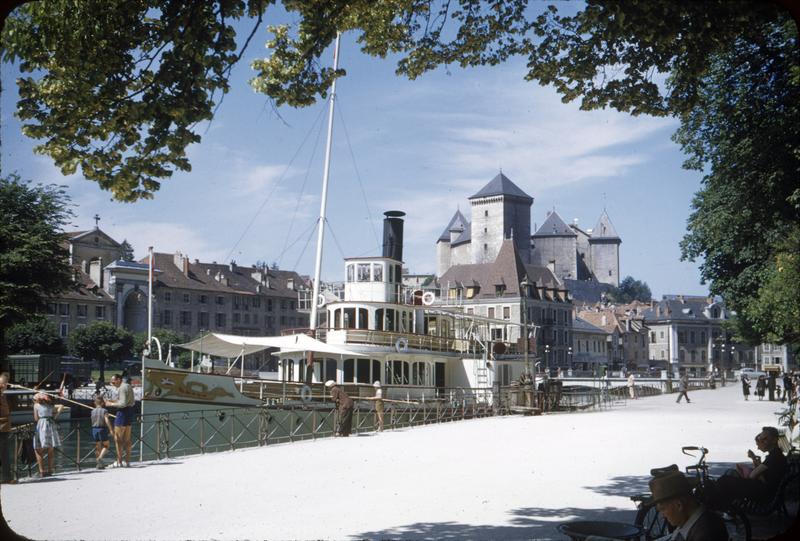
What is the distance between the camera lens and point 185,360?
43312 millimetres

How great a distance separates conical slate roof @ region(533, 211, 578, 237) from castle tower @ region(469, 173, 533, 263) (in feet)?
46.7

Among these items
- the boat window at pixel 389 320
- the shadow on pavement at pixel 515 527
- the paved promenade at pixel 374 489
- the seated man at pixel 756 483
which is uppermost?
the boat window at pixel 389 320

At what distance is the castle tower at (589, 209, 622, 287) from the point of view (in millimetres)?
139500

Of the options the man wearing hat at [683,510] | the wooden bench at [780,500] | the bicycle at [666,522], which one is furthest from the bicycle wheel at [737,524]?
the man wearing hat at [683,510]

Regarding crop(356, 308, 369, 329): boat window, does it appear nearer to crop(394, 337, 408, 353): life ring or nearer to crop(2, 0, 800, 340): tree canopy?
crop(394, 337, 408, 353): life ring

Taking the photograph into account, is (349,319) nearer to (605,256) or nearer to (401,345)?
(401,345)

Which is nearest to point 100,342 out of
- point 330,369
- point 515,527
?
point 330,369

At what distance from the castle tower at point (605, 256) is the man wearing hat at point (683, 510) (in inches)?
5403

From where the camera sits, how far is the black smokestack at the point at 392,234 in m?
30.0

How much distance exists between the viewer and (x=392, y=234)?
30.1m

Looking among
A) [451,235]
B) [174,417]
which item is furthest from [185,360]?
[451,235]

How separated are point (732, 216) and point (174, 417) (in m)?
14.0

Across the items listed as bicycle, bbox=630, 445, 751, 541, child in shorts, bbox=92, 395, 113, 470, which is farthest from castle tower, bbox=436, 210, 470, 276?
bicycle, bbox=630, 445, 751, 541

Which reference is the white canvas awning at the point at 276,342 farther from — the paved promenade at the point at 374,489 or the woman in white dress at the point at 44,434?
the woman in white dress at the point at 44,434
